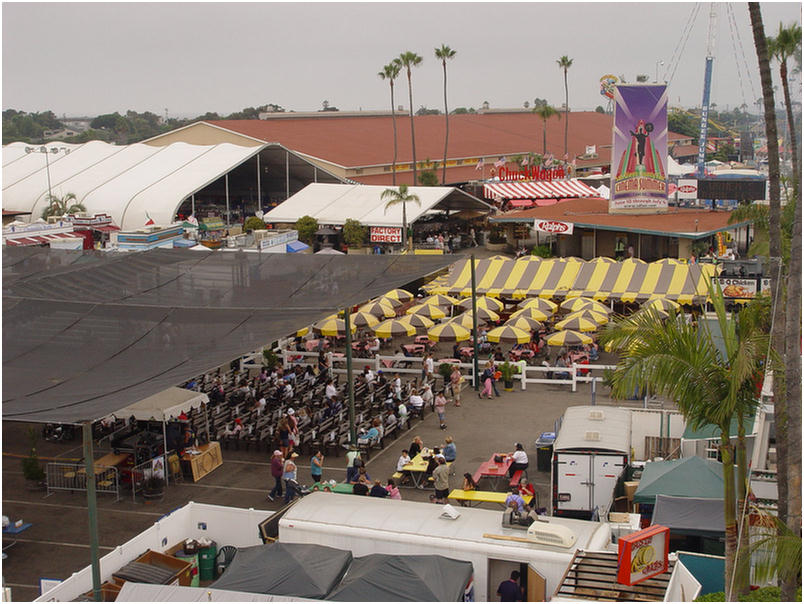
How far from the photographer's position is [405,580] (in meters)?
10.6

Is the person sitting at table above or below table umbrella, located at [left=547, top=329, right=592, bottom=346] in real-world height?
below

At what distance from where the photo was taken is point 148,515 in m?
16.2

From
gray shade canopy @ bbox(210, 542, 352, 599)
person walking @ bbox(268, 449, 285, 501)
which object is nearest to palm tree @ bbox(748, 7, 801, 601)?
gray shade canopy @ bbox(210, 542, 352, 599)

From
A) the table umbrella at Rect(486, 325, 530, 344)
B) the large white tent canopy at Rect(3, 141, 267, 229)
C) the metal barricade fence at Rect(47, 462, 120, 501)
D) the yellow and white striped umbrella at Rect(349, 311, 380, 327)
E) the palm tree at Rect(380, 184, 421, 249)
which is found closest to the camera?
the metal barricade fence at Rect(47, 462, 120, 501)

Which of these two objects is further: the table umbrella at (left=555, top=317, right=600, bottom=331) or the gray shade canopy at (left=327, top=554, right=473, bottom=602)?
the table umbrella at (left=555, top=317, right=600, bottom=331)

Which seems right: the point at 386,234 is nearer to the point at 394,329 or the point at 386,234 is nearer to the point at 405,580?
the point at 394,329

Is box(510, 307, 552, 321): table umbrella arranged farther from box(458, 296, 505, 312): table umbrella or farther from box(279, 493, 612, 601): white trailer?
box(279, 493, 612, 601): white trailer

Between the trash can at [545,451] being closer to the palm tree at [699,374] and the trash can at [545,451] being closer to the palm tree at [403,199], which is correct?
the palm tree at [699,374]

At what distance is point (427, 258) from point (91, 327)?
6795 mm

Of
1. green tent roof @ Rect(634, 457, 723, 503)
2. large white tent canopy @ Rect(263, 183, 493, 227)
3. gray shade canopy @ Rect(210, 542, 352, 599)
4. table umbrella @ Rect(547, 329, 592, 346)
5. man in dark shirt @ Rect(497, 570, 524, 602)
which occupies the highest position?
large white tent canopy @ Rect(263, 183, 493, 227)

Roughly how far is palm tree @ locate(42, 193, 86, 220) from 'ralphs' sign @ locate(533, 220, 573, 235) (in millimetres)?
25873

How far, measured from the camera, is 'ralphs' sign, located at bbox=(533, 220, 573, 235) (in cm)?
4075

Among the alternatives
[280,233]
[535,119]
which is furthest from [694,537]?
[535,119]

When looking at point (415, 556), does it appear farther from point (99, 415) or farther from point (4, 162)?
point (4, 162)
